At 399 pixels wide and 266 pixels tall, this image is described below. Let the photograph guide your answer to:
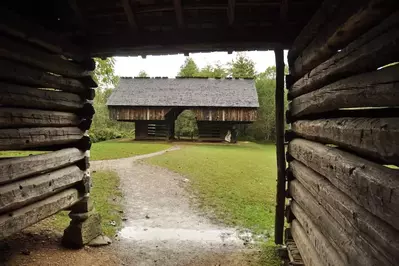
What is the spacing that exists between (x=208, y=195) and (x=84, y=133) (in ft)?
18.1

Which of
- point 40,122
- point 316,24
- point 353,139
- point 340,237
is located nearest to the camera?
point 353,139

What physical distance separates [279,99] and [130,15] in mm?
3258

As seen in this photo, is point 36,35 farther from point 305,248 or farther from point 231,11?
Result: point 305,248

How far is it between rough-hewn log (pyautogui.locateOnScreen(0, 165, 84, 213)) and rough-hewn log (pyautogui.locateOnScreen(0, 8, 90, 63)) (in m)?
2.05

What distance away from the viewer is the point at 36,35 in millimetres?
4582

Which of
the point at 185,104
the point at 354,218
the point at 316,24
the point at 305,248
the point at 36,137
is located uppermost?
the point at 185,104

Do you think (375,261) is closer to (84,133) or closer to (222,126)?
(84,133)

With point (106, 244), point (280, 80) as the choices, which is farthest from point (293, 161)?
point (106, 244)

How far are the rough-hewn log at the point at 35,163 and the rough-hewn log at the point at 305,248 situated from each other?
3.97 m

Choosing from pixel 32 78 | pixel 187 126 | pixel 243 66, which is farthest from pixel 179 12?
pixel 243 66

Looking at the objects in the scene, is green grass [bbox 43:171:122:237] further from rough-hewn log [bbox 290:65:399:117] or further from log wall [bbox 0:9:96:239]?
rough-hewn log [bbox 290:65:399:117]

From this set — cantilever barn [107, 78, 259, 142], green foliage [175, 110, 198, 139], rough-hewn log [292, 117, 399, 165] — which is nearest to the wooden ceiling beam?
rough-hewn log [292, 117, 399, 165]

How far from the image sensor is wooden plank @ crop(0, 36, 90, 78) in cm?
409

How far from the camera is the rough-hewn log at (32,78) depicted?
409cm
